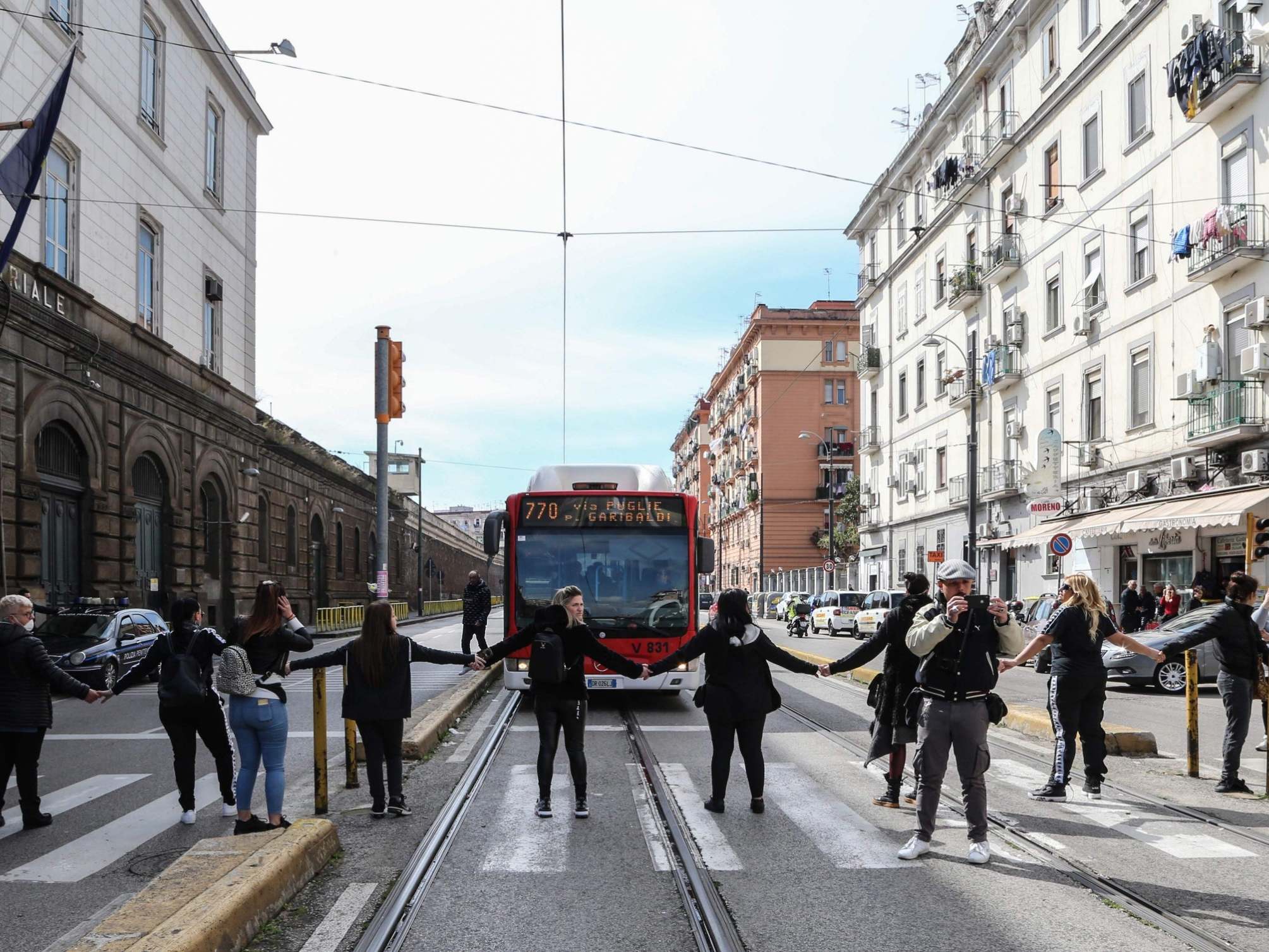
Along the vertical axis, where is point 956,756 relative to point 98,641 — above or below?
above

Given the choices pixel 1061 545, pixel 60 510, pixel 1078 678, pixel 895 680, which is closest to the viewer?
pixel 895 680

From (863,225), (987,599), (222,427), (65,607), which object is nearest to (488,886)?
(987,599)

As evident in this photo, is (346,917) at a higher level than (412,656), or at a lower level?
lower

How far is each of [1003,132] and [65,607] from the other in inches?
1101

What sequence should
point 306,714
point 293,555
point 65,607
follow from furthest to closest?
point 293,555
point 65,607
point 306,714

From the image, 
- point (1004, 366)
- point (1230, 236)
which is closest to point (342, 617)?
point (1004, 366)

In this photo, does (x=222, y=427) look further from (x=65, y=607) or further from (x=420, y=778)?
(x=420, y=778)

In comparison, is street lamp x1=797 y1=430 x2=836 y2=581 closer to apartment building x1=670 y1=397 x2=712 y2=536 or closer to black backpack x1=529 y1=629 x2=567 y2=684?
apartment building x1=670 y1=397 x2=712 y2=536

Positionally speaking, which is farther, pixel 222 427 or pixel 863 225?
pixel 863 225

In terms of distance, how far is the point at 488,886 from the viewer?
20.9 ft

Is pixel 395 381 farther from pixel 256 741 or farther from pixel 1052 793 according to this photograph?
pixel 1052 793

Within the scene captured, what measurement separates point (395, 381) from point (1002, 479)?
25.7 m

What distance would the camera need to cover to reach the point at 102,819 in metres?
8.41

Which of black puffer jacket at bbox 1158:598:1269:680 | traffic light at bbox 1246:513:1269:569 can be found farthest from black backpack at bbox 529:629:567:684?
traffic light at bbox 1246:513:1269:569
